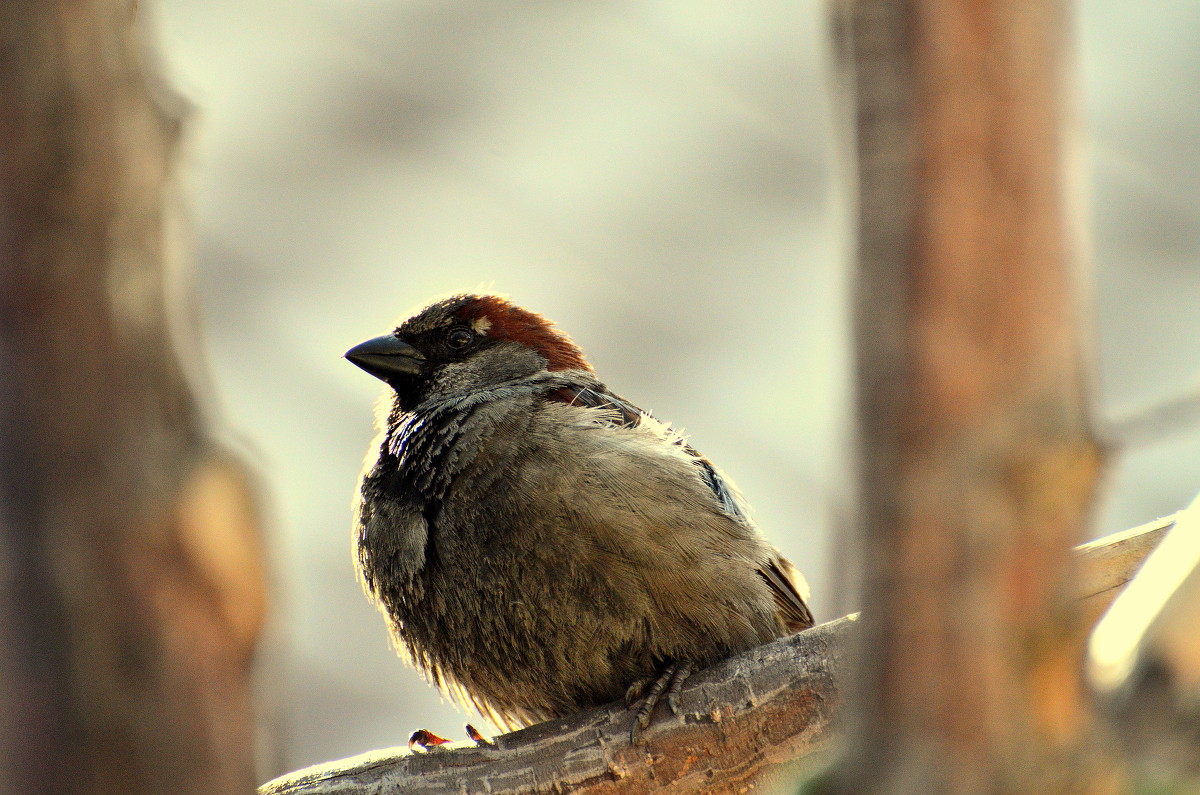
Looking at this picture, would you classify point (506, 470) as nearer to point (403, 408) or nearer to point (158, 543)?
point (403, 408)

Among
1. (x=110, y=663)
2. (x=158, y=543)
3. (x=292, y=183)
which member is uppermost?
(x=292, y=183)

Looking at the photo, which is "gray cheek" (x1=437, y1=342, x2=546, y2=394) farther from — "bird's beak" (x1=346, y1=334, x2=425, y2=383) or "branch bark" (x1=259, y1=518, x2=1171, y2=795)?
"branch bark" (x1=259, y1=518, x2=1171, y2=795)

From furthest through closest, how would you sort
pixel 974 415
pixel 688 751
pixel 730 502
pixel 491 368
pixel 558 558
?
pixel 491 368 → pixel 730 502 → pixel 558 558 → pixel 688 751 → pixel 974 415

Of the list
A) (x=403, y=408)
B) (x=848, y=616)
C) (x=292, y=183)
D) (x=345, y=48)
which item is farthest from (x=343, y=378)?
(x=848, y=616)

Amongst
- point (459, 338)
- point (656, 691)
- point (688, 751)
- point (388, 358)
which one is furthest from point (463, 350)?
point (688, 751)

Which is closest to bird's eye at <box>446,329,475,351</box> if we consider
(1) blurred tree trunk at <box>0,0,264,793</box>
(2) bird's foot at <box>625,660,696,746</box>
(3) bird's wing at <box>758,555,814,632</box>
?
(3) bird's wing at <box>758,555,814,632</box>

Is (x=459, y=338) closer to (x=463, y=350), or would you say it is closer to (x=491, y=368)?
(x=463, y=350)

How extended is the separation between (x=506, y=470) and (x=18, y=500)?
228 cm

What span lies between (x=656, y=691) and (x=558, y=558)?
0.45 metres

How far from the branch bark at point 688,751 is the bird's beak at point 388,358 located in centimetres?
162

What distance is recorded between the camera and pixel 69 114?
4.49 feet

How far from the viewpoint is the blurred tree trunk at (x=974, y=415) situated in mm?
1152

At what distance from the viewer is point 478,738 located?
3.48 meters

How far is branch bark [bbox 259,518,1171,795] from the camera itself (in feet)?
10.1
